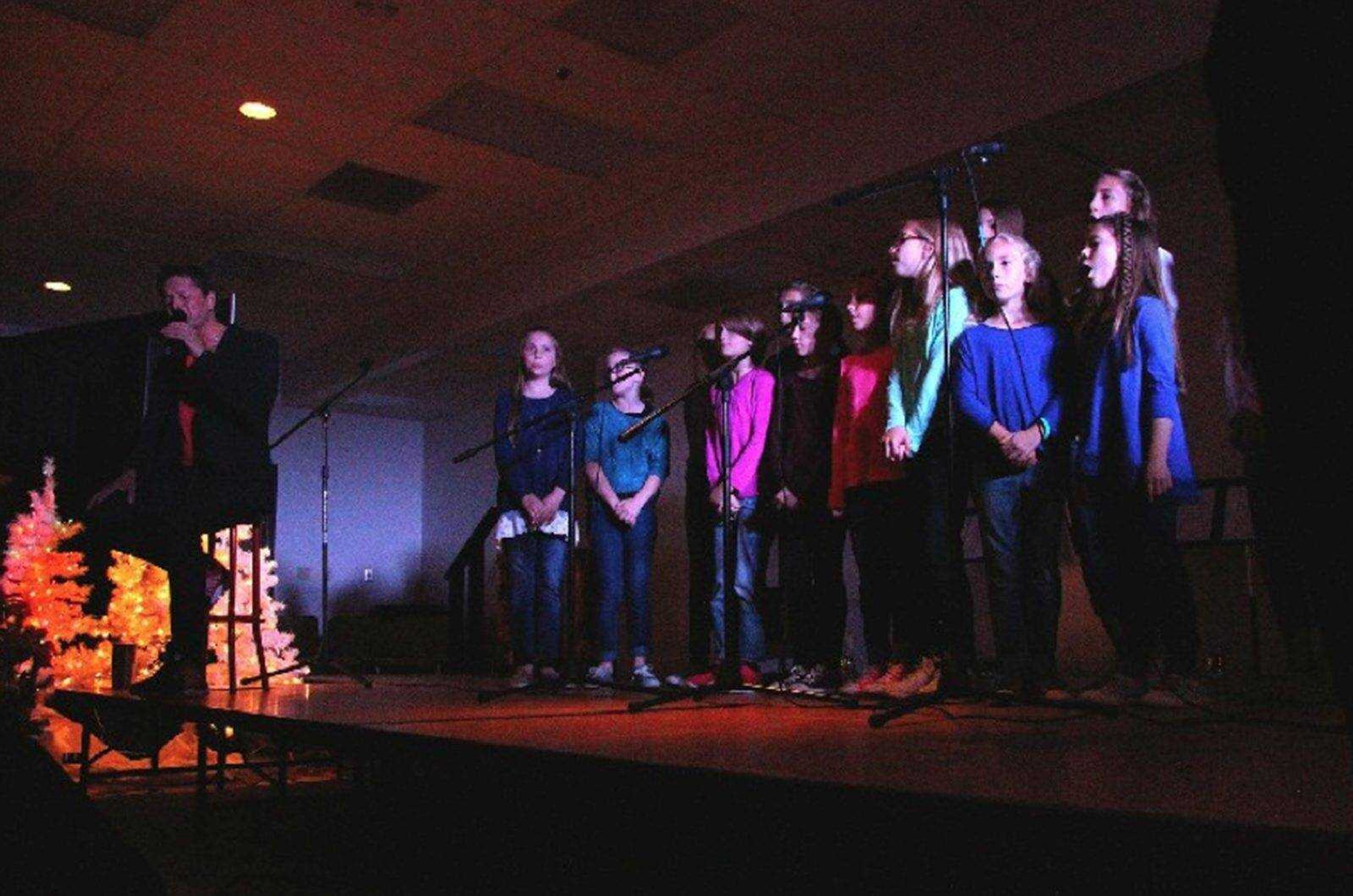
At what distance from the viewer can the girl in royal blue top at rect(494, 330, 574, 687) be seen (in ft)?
14.7

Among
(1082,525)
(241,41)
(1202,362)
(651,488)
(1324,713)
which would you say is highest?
(241,41)

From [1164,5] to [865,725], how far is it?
3.51 meters

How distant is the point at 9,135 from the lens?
5984 mm

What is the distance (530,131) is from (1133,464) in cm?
414

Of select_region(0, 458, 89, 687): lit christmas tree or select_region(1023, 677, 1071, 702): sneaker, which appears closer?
select_region(1023, 677, 1071, 702): sneaker

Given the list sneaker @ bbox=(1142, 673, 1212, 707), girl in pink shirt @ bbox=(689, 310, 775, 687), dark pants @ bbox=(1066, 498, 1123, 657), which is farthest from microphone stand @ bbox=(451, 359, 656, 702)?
sneaker @ bbox=(1142, 673, 1212, 707)

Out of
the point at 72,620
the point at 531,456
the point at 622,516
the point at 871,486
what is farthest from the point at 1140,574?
the point at 72,620

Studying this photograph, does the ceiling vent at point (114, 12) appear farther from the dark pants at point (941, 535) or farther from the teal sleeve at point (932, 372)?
the dark pants at point (941, 535)

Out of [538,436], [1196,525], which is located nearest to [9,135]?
[538,436]

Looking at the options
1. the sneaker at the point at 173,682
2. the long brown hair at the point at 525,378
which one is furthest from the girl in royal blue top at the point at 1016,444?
the sneaker at the point at 173,682

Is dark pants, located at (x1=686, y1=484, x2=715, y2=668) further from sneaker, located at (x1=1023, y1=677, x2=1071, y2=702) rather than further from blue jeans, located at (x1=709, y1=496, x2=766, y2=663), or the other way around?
sneaker, located at (x1=1023, y1=677, x2=1071, y2=702)

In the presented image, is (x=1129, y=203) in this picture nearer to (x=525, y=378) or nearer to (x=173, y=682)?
(x=525, y=378)

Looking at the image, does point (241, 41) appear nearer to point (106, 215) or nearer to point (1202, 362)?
point (106, 215)

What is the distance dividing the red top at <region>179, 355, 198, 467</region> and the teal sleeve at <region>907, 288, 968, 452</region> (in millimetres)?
2199
